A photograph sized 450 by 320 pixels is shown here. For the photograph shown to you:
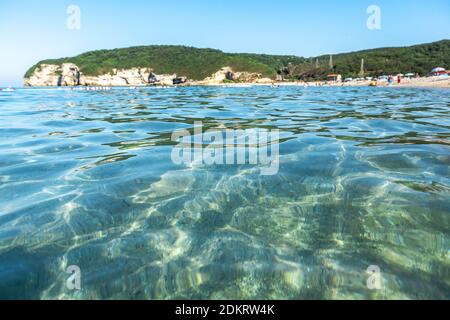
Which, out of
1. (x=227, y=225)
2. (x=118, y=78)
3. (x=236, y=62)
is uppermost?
(x=236, y=62)

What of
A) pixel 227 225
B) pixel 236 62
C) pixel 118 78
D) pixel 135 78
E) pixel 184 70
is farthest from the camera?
pixel 236 62

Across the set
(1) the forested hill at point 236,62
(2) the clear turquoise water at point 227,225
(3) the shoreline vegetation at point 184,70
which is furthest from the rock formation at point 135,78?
(2) the clear turquoise water at point 227,225

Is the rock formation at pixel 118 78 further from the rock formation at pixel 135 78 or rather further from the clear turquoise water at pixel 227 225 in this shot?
the clear turquoise water at pixel 227 225

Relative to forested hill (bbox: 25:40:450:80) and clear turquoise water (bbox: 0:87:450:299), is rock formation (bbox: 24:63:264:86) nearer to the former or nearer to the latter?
forested hill (bbox: 25:40:450:80)

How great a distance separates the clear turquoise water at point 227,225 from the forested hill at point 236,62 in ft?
325

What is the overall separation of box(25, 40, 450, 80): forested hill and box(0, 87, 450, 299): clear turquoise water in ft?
325

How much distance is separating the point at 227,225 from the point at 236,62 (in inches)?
5342

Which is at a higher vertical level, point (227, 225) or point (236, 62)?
point (236, 62)

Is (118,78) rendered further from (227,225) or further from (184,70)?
(227,225)

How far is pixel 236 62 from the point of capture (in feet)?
432

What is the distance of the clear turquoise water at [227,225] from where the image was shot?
→ 2.47 meters

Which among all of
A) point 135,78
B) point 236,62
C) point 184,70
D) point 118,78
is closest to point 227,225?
point 135,78

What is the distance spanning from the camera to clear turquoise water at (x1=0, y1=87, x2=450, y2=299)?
2.47 meters

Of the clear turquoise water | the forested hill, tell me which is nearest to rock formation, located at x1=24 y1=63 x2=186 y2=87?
the forested hill
